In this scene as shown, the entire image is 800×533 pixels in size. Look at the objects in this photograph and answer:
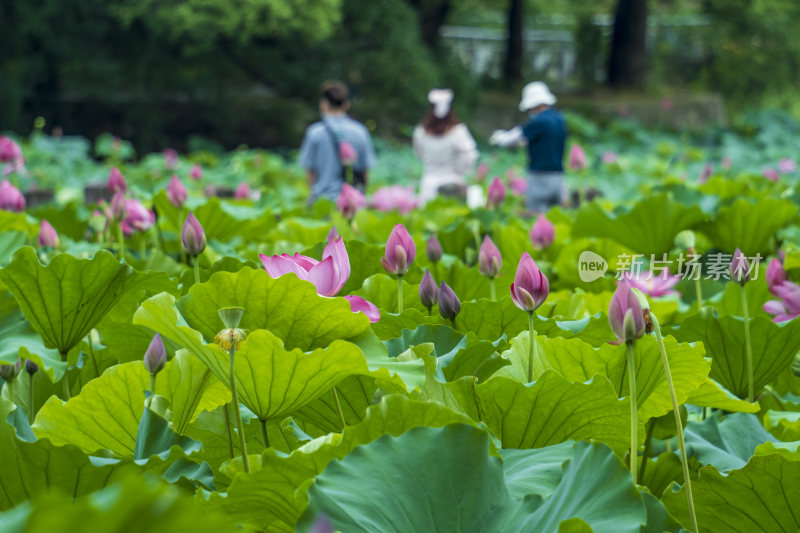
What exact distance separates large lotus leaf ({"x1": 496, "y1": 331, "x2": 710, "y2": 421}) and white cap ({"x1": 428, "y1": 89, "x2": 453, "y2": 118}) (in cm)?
477

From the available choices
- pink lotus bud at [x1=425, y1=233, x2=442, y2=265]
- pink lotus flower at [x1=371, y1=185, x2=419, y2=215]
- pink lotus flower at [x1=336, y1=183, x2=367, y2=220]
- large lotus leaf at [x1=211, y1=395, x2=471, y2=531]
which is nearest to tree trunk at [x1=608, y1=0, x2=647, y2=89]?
pink lotus flower at [x1=371, y1=185, x2=419, y2=215]

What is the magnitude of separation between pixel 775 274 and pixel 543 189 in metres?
4.13

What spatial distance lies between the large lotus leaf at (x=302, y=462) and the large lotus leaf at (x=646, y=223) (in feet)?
5.36

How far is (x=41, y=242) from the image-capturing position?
1938mm

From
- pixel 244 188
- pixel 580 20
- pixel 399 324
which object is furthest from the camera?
pixel 580 20

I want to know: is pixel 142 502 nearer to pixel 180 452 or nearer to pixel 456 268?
pixel 180 452

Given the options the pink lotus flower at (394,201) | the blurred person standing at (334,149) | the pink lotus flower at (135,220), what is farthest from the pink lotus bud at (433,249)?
the blurred person standing at (334,149)

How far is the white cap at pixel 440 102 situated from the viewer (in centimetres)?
577

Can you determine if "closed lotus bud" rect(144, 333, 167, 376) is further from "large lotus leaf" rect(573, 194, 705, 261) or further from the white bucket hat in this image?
the white bucket hat

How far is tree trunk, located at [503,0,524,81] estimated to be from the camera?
16203 millimetres

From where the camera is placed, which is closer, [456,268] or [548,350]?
[548,350]

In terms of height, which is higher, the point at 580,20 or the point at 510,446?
the point at 510,446

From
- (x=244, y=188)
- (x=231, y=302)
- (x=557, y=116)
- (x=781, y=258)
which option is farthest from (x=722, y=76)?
(x=231, y=302)

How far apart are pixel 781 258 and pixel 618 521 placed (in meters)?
1.35
